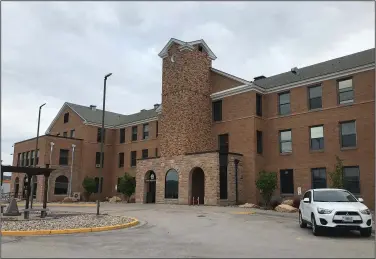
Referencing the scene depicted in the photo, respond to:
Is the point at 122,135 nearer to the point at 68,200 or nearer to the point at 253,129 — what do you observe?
the point at 68,200

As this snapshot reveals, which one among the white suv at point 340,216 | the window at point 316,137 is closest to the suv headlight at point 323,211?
the white suv at point 340,216

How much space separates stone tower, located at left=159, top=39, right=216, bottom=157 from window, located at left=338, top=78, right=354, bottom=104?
40.5 feet

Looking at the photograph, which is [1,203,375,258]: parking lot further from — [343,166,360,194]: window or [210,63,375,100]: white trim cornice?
[210,63,375,100]: white trim cornice

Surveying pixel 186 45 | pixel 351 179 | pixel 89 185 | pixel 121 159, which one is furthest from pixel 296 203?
pixel 121 159

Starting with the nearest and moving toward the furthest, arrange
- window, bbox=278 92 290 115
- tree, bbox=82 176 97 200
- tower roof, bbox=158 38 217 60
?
window, bbox=278 92 290 115 < tower roof, bbox=158 38 217 60 < tree, bbox=82 176 97 200

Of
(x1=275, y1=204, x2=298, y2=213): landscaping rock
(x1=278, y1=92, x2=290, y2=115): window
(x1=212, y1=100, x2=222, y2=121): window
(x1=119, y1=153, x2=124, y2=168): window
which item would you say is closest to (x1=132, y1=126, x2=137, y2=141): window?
(x1=119, y1=153, x2=124, y2=168): window

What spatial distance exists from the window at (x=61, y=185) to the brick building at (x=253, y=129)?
1299 centimetres

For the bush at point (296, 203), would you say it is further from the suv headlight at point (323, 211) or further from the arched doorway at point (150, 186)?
the suv headlight at point (323, 211)

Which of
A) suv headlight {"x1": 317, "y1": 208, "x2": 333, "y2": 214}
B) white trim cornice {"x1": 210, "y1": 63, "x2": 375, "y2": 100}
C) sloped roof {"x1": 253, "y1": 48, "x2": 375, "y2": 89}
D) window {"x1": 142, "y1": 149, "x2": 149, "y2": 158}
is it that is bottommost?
suv headlight {"x1": 317, "y1": 208, "x2": 333, "y2": 214}

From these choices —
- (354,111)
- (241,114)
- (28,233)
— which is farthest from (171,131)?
(28,233)

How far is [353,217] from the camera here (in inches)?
501

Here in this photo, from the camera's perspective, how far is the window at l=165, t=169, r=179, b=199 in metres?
34.8

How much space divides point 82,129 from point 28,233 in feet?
126

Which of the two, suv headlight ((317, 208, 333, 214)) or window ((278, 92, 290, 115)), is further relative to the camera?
window ((278, 92, 290, 115))
